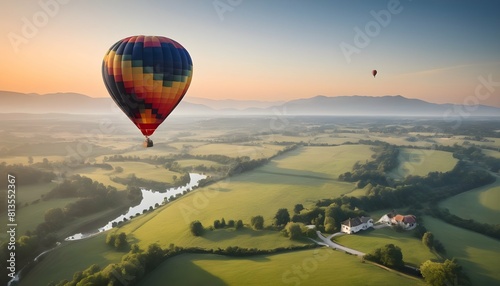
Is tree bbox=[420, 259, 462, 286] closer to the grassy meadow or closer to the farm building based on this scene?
the grassy meadow

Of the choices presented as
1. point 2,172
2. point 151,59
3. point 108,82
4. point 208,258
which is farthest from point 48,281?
point 2,172

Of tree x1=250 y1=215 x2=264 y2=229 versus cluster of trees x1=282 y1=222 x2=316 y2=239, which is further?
tree x1=250 y1=215 x2=264 y2=229

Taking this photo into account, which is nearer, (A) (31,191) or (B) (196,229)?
(B) (196,229)

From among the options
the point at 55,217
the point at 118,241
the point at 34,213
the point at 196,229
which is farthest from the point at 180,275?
the point at 34,213

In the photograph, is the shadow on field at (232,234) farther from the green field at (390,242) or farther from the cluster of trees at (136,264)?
the green field at (390,242)

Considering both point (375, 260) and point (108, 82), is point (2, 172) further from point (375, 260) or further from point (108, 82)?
point (375, 260)

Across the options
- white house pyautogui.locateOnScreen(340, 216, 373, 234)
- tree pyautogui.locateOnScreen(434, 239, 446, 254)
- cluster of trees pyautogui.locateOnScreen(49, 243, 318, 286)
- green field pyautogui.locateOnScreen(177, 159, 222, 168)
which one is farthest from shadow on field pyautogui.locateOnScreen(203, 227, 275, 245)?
green field pyautogui.locateOnScreen(177, 159, 222, 168)

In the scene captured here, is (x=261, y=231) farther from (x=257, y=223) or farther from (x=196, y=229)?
(x=196, y=229)
